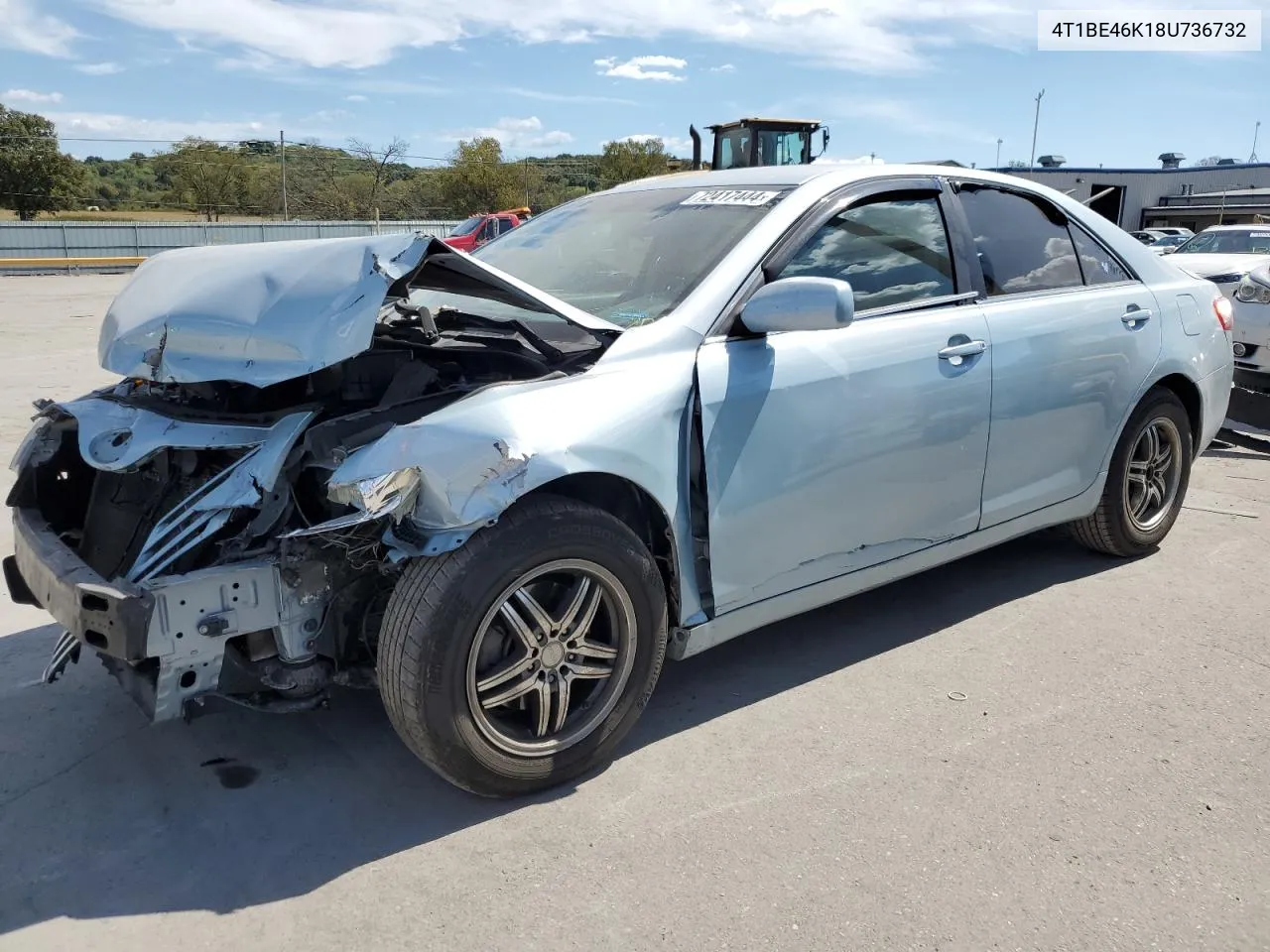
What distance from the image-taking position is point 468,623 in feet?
8.49

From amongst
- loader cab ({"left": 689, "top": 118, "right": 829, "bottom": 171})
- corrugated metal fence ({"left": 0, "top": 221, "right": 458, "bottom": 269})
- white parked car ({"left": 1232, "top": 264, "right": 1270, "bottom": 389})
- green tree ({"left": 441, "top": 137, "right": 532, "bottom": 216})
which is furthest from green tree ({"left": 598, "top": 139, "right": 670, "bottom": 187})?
white parked car ({"left": 1232, "top": 264, "right": 1270, "bottom": 389})

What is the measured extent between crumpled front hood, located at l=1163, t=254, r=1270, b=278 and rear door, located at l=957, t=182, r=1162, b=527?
6271 millimetres

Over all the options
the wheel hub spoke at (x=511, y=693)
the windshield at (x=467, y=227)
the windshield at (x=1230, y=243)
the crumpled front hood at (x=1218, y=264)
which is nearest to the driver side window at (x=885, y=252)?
the wheel hub spoke at (x=511, y=693)

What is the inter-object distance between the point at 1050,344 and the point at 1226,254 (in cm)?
1029

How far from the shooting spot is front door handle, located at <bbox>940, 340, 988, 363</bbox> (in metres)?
3.59

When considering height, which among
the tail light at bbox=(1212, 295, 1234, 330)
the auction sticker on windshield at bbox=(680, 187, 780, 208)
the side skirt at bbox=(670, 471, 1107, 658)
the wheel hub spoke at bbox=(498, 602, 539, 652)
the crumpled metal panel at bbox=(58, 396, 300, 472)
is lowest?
the side skirt at bbox=(670, 471, 1107, 658)

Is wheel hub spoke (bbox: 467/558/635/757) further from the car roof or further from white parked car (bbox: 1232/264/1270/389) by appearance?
white parked car (bbox: 1232/264/1270/389)

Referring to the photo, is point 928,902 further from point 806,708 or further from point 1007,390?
point 1007,390

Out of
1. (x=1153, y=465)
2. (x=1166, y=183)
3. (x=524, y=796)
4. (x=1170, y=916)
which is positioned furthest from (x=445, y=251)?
(x=1166, y=183)

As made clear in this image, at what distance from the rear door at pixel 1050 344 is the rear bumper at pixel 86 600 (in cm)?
294

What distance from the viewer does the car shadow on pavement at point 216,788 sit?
2.53 meters

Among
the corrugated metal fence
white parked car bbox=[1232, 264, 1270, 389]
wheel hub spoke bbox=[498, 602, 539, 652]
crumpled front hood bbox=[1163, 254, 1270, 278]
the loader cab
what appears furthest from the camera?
the corrugated metal fence

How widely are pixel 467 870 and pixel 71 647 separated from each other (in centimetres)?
150

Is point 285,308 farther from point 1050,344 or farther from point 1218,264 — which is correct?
point 1218,264
